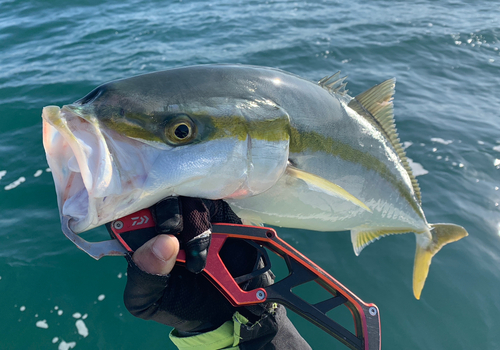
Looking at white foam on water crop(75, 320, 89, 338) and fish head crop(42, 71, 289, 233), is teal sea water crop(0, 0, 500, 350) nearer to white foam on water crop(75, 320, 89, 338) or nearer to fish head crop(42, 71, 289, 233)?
white foam on water crop(75, 320, 89, 338)

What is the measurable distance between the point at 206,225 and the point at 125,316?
6.59ft

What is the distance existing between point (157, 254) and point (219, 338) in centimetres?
88

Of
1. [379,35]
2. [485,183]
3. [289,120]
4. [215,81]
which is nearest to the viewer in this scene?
[215,81]

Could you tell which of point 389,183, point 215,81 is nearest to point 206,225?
point 215,81

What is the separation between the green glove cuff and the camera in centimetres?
197

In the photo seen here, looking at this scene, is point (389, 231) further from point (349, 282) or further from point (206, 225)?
point (206, 225)

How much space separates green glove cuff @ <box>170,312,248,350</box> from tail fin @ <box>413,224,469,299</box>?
4.64 ft

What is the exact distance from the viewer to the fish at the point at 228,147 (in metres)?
1.28

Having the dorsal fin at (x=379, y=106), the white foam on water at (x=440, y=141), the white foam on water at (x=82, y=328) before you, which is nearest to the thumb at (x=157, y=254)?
the dorsal fin at (x=379, y=106)

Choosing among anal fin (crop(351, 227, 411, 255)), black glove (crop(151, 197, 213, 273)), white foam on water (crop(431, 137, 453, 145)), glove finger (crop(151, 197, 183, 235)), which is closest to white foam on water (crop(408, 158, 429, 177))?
white foam on water (crop(431, 137, 453, 145))

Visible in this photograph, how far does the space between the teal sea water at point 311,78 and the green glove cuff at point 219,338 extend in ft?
3.42

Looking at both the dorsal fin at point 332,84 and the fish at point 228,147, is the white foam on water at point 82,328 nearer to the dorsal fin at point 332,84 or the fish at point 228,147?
the fish at point 228,147

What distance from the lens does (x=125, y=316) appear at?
303cm

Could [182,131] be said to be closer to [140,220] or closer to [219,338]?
[140,220]
